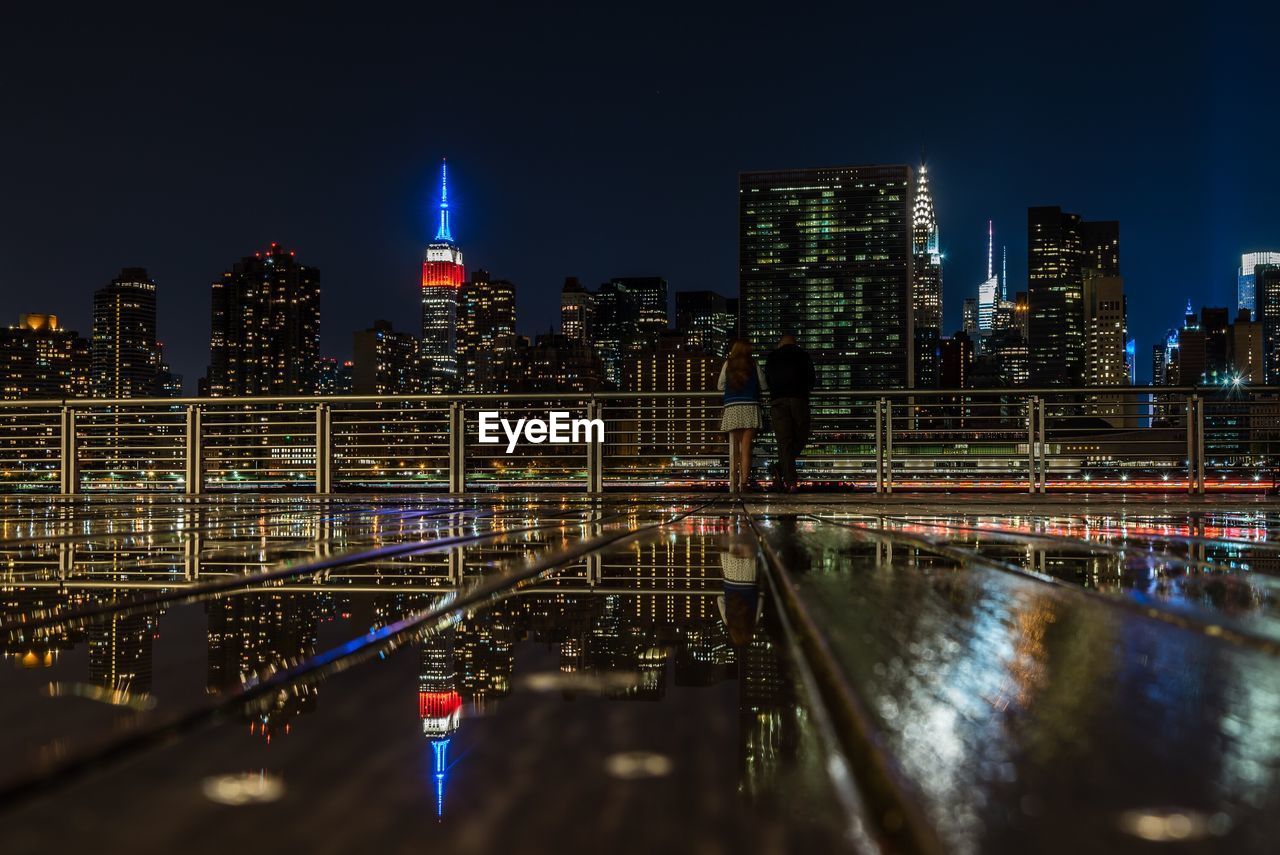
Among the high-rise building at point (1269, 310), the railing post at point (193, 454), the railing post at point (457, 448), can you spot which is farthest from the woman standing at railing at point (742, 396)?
the high-rise building at point (1269, 310)

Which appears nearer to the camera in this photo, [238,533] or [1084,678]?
[1084,678]

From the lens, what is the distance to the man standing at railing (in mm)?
8453

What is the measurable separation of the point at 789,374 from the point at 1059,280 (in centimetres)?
19579

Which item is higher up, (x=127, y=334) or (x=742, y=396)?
(x=127, y=334)

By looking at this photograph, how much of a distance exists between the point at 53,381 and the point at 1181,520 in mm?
136576

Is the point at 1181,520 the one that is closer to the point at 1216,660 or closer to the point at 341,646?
the point at 1216,660

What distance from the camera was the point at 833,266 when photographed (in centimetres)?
14725

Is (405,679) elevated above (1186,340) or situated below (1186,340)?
below

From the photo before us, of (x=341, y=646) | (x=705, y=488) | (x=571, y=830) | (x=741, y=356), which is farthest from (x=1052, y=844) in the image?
(x=705, y=488)

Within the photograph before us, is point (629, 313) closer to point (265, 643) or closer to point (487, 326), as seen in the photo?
point (487, 326)

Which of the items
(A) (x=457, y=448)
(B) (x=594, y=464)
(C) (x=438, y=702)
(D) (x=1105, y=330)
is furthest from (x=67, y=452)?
(D) (x=1105, y=330)

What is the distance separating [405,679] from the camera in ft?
3.26

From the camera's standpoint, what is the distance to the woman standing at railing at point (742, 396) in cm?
820

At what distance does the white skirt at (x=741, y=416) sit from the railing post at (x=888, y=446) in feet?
6.35
